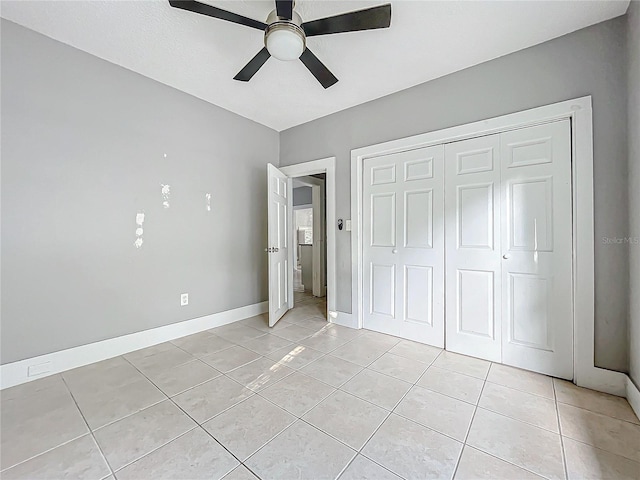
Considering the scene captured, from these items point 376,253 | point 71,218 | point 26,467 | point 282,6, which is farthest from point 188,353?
point 282,6

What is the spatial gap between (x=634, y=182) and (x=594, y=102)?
642mm

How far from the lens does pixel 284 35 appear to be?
1680 mm

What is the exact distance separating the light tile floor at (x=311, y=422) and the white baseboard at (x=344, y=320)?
78 centimetres

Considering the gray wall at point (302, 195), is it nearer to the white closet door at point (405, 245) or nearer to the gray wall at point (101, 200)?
the gray wall at point (101, 200)

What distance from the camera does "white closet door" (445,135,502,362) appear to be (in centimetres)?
233

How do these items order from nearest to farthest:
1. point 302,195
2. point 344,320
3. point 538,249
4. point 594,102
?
point 594,102 < point 538,249 < point 344,320 < point 302,195

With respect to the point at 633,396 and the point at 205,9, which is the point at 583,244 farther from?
the point at 205,9

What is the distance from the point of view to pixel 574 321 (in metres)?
1.99

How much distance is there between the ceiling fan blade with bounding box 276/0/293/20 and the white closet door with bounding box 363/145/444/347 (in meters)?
1.71

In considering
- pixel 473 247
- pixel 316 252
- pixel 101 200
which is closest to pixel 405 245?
pixel 473 247

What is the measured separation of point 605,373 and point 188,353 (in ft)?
10.7

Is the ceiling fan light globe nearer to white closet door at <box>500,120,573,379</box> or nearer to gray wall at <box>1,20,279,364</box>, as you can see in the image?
gray wall at <box>1,20,279,364</box>

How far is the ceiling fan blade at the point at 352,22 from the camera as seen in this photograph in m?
1.57

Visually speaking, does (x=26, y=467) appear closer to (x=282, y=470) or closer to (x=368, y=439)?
(x=282, y=470)
